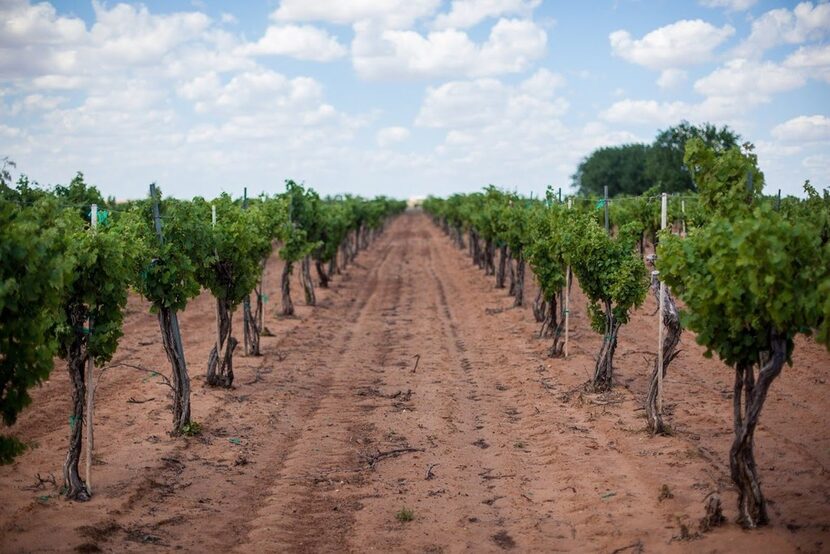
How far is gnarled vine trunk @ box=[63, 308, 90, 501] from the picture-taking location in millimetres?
8906

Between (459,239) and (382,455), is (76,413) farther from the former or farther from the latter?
(459,239)

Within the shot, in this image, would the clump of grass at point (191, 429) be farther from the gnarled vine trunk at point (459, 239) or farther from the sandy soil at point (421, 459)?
the gnarled vine trunk at point (459, 239)

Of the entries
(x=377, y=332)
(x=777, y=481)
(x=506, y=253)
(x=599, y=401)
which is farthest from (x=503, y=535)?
(x=506, y=253)

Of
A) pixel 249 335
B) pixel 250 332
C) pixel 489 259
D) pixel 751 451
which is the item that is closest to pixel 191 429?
pixel 249 335

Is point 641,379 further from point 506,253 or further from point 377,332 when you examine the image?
point 506,253

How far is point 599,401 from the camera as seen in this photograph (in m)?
13.4

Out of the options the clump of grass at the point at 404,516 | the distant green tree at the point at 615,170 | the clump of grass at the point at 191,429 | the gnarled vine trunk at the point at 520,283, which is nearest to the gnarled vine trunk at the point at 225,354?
the clump of grass at the point at 191,429

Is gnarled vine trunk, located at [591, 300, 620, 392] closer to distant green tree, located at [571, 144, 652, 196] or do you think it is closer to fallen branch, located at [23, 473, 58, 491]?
fallen branch, located at [23, 473, 58, 491]

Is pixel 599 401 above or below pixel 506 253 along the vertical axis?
below

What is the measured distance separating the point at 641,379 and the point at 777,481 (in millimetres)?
6007

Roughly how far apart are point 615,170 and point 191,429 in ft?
247

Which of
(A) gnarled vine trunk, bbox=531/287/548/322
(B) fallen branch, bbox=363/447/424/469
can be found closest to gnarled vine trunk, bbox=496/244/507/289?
(A) gnarled vine trunk, bbox=531/287/548/322

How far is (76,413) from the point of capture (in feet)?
29.3

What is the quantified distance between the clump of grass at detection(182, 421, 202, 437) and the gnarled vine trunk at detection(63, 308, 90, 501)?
2.60 m
